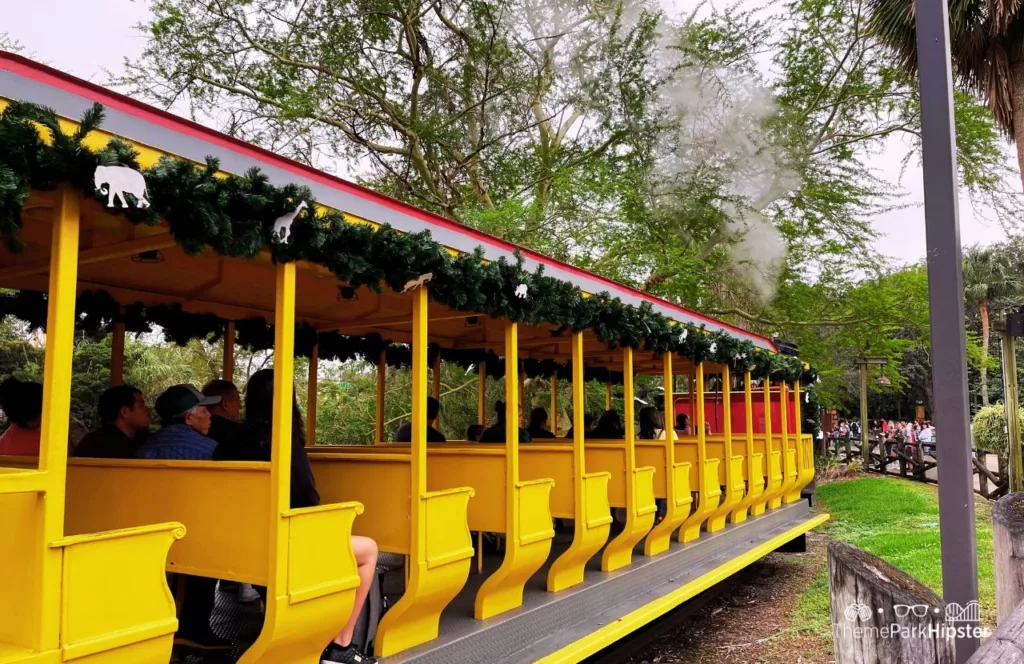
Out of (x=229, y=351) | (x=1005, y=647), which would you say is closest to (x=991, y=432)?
(x=229, y=351)

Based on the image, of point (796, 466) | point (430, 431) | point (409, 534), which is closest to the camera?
point (409, 534)

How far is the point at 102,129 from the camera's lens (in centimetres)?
274

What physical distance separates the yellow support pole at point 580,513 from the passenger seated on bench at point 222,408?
2255 mm

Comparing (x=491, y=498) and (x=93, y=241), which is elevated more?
(x=93, y=241)

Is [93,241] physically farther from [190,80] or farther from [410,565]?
[190,80]

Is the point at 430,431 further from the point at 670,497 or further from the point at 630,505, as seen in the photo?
the point at 670,497

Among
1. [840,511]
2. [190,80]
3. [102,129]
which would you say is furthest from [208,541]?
[190,80]

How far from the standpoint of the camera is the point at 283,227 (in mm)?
3238

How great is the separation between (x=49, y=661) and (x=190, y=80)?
50.3 ft

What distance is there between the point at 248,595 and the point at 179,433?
6.26 feet

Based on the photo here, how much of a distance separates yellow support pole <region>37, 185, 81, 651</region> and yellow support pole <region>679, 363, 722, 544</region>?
591cm

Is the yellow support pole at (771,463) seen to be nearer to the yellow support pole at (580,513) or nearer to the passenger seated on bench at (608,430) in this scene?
the passenger seated on bench at (608,430)

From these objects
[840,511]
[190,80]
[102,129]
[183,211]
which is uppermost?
[190,80]

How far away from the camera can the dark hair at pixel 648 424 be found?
27.5 ft
